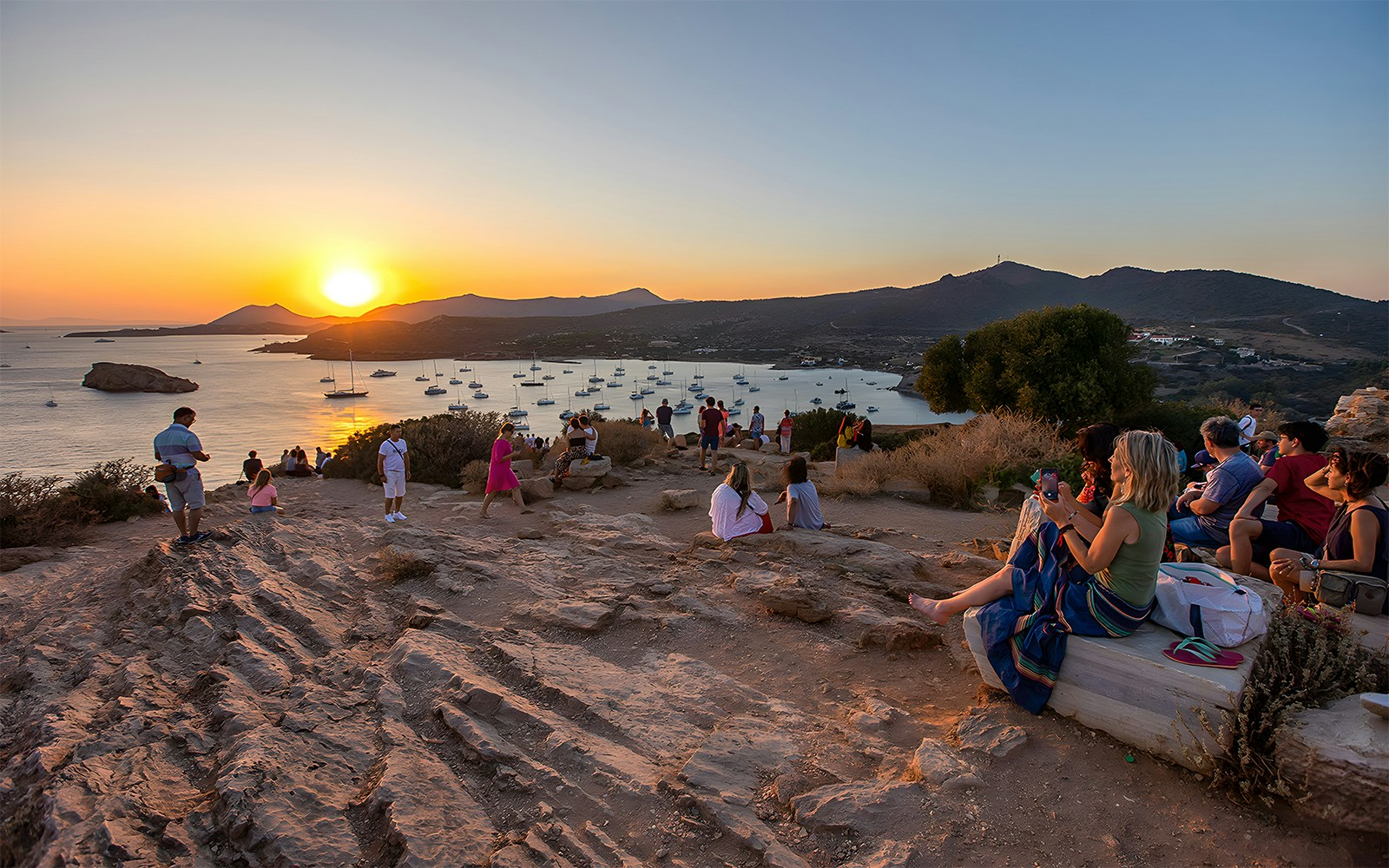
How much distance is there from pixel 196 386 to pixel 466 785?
4393 inches

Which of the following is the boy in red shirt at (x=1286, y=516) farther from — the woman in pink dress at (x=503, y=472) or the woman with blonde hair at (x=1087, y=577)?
the woman in pink dress at (x=503, y=472)

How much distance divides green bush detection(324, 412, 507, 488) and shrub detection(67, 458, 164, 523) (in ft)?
13.2

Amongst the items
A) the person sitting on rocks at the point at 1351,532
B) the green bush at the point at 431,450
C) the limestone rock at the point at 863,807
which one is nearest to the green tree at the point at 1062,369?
the green bush at the point at 431,450

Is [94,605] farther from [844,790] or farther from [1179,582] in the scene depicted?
[1179,582]

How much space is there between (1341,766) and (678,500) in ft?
26.9

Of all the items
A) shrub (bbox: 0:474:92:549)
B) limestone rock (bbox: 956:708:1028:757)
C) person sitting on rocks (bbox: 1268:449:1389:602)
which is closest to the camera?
limestone rock (bbox: 956:708:1028:757)

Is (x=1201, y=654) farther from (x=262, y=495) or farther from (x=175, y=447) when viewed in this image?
(x=262, y=495)

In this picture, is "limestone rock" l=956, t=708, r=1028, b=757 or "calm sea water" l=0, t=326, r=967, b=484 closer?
"limestone rock" l=956, t=708, r=1028, b=757

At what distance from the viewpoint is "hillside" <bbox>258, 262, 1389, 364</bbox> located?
9288cm

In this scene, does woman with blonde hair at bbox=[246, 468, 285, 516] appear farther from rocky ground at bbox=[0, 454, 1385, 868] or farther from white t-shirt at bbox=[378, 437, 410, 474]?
rocky ground at bbox=[0, 454, 1385, 868]

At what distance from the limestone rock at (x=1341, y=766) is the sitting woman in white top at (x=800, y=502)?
4.62m

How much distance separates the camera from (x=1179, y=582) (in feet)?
11.8

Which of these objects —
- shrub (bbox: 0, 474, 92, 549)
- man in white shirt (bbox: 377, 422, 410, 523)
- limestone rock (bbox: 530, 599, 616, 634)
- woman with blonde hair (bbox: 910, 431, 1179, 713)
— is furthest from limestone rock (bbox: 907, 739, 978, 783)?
shrub (bbox: 0, 474, 92, 549)

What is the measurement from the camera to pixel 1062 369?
23.1 metres
